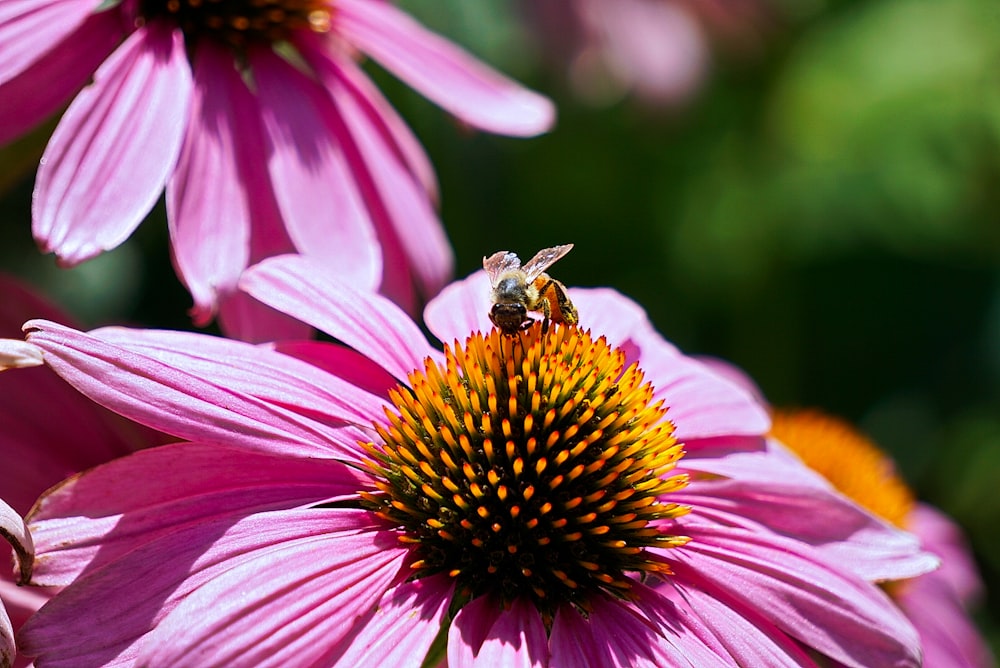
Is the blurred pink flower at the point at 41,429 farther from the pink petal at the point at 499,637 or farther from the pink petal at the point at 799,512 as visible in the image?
the pink petal at the point at 799,512

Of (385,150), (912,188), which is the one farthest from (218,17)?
(912,188)

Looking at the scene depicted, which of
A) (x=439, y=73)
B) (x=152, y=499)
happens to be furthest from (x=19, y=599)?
(x=439, y=73)

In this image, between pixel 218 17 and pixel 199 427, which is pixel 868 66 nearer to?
pixel 218 17

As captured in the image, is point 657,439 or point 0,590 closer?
point 0,590

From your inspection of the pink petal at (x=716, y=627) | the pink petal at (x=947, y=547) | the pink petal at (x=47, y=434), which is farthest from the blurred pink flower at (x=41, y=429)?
the pink petal at (x=947, y=547)

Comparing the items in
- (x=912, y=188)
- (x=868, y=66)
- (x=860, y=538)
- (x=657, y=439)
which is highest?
(x=868, y=66)

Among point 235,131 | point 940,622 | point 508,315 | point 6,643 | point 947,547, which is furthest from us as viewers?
point 947,547

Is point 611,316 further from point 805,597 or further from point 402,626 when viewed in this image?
point 402,626
